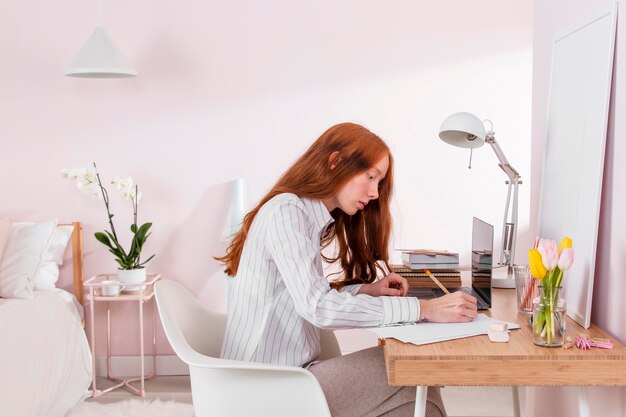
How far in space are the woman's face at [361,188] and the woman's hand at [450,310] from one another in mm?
340

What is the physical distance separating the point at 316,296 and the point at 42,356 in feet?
6.58

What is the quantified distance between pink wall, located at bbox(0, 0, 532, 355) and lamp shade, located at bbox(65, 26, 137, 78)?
0.94 ft

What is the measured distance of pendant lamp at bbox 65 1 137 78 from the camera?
385cm

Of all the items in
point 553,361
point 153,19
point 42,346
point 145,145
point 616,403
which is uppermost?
point 153,19

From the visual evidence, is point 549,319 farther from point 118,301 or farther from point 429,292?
point 118,301

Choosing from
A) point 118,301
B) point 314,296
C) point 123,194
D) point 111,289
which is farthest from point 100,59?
point 314,296

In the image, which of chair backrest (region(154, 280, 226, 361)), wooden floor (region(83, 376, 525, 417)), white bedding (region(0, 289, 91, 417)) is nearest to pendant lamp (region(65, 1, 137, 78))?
white bedding (region(0, 289, 91, 417))

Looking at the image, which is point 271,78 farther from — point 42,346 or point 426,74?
point 42,346

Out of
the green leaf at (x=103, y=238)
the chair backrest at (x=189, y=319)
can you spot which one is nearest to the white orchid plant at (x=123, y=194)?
the green leaf at (x=103, y=238)

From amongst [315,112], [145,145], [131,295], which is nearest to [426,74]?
[315,112]

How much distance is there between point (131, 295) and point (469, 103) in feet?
6.47

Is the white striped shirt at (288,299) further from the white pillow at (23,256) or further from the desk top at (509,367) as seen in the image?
the white pillow at (23,256)

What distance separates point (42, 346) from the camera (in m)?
3.48

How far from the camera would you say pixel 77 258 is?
4.21 metres
